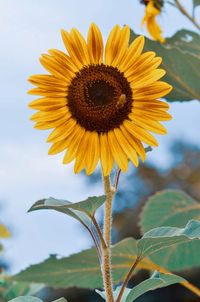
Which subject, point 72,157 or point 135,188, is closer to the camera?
point 72,157

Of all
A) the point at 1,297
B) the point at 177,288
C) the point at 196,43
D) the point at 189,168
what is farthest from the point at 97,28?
the point at 189,168

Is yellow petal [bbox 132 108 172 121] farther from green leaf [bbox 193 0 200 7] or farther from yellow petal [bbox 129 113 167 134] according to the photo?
green leaf [bbox 193 0 200 7]

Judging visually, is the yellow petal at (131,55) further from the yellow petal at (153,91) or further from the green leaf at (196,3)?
the green leaf at (196,3)

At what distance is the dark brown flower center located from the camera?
0.80 meters

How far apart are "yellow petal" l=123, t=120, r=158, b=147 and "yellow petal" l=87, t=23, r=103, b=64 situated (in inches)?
3.5

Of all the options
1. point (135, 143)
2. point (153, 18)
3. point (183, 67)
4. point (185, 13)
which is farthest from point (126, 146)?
point (153, 18)

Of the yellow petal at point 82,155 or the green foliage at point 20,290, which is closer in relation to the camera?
the yellow petal at point 82,155

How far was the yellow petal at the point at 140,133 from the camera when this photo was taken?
0.76 m

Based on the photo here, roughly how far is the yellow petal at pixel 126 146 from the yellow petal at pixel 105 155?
2 centimetres

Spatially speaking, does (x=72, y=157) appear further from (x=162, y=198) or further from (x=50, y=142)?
(x=162, y=198)

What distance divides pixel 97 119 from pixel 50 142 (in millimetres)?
95

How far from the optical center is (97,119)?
31.8 inches

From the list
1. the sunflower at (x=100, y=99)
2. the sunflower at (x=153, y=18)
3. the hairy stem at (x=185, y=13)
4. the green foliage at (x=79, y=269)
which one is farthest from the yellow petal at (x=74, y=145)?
the sunflower at (x=153, y=18)

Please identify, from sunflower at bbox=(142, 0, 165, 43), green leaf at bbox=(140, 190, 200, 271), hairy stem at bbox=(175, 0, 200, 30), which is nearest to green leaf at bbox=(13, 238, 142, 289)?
green leaf at bbox=(140, 190, 200, 271)
